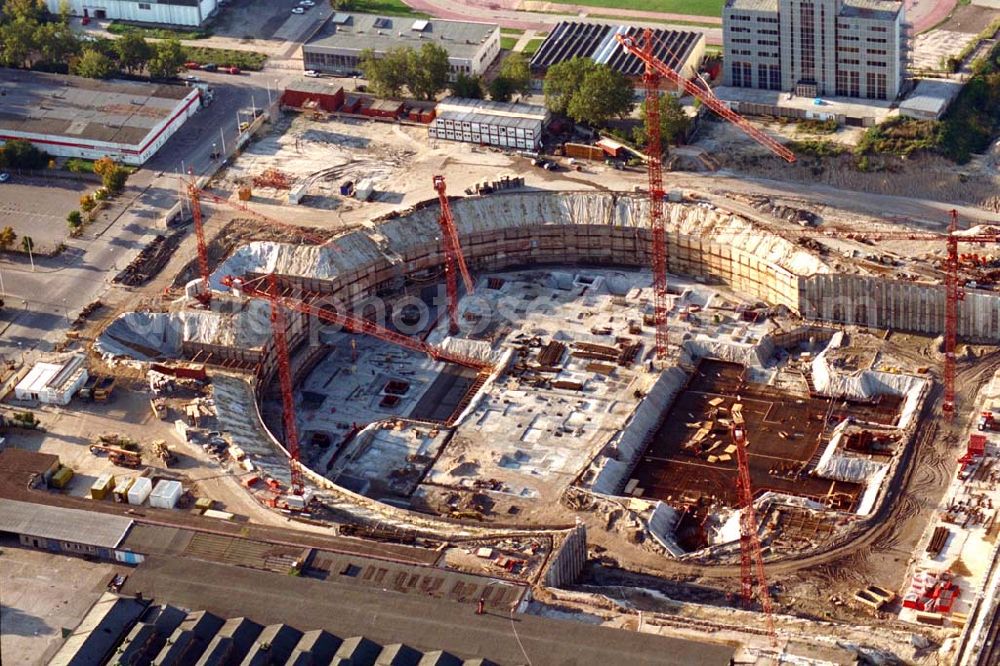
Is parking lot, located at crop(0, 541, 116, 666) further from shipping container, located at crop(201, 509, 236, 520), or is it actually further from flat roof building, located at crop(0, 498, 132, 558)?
shipping container, located at crop(201, 509, 236, 520)

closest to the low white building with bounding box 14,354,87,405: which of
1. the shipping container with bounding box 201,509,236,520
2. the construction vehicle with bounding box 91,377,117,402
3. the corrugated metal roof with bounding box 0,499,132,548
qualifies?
the construction vehicle with bounding box 91,377,117,402

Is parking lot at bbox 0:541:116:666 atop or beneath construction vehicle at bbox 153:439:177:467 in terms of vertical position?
beneath

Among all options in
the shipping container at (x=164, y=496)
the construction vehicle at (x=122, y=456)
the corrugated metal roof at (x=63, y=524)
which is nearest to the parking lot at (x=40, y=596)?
the corrugated metal roof at (x=63, y=524)

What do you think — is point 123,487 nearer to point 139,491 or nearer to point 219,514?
point 139,491

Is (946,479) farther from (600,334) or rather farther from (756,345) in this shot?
(600,334)

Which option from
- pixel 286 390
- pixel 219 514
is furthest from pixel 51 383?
pixel 219 514

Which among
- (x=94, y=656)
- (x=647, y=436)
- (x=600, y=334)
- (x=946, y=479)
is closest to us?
(x=94, y=656)

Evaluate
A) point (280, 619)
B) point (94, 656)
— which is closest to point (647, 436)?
point (280, 619)

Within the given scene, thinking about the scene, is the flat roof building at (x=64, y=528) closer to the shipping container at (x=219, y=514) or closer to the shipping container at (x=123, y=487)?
the shipping container at (x=123, y=487)
